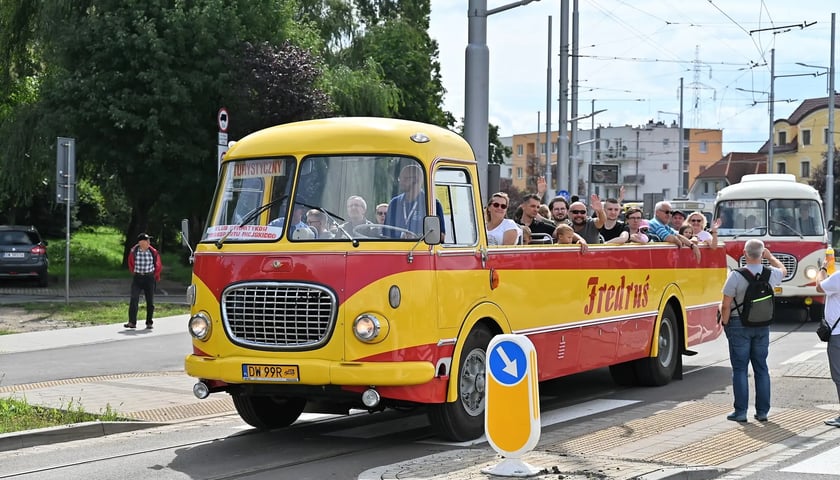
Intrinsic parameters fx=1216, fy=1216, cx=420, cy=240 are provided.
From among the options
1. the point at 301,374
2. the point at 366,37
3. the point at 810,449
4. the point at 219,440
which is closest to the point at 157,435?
the point at 219,440

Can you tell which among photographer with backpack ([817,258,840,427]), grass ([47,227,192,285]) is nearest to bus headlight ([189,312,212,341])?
photographer with backpack ([817,258,840,427])

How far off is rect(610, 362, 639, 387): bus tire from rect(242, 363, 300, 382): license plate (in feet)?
19.1

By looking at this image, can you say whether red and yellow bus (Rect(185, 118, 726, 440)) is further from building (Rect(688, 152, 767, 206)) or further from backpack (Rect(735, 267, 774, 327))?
building (Rect(688, 152, 767, 206))

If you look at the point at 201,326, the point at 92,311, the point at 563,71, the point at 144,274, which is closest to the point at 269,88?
the point at 563,71

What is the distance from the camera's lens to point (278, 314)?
9875 millimetres

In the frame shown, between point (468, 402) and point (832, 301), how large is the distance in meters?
3.90

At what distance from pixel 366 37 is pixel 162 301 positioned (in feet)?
63.4

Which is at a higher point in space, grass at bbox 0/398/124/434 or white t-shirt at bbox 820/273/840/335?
white t-shirt at bbox 820/273/840/335

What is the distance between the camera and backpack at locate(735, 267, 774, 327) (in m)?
11.5

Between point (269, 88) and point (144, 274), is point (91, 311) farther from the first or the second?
point (269, 88)

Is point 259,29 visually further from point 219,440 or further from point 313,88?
point 219,440

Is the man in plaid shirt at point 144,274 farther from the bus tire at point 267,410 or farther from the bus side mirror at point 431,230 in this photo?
the bus side mirror at point 431,230

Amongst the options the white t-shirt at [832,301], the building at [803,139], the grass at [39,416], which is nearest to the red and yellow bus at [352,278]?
the grass at [39,416]

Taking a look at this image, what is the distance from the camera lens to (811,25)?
42.6m
